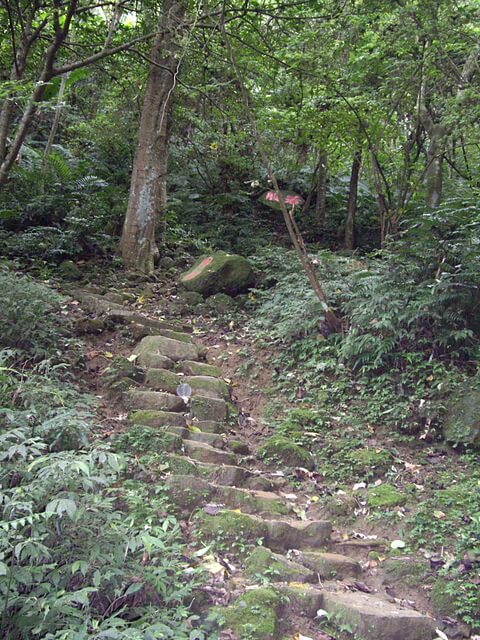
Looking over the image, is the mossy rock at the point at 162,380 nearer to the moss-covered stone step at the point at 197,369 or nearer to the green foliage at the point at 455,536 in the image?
the moss-covered stone step at the point at 197,369

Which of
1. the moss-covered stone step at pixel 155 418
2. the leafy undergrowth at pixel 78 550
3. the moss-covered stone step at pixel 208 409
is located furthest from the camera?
the moss-covered stone step at pixel 208 409

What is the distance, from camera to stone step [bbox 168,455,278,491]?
398 cm

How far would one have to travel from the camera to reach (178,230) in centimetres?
1028

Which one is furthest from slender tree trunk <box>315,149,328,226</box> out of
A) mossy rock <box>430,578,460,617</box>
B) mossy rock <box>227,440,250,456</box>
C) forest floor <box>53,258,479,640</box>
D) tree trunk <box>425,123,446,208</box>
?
mossy rock <box>430,578,460,617</box>

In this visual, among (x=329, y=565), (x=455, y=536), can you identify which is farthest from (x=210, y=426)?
(x=455, y=536)

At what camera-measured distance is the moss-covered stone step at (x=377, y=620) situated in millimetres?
2875

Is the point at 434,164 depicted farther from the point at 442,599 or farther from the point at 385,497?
the point at 442,599

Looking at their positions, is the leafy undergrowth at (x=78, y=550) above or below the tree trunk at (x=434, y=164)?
below

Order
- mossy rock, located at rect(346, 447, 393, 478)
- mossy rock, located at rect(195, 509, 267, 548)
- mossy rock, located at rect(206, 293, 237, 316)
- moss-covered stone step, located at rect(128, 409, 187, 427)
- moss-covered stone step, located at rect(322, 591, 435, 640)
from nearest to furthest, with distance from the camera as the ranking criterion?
moss-covered stone step, located at rect(322, 591, 435, 640) → mossy rock, located at rect(195, 509, 267, 548) → moss-covered stone step, located at rect(128, 409, 187, 427) → mossy rock, located at rect(346, 447, 393, 478) → mossy rock, located at rect(206, 293, 237, 316)

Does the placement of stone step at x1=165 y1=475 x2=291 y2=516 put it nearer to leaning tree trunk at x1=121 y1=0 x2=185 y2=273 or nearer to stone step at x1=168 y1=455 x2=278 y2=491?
stone step at x1=168 y1=455 x2=278 y2=491

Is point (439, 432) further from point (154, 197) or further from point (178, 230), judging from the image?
point (178, 230)

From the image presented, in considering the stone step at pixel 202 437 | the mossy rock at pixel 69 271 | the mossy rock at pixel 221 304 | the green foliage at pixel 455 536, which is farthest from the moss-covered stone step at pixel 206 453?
the mossy rock at pixel 69 271

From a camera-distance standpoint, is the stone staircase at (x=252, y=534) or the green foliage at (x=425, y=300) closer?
the stone staircase at (x=252, y=534)

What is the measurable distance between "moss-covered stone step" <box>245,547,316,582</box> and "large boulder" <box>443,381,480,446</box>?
7.06 feet
